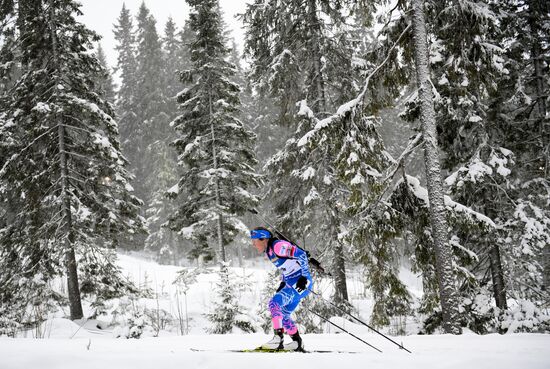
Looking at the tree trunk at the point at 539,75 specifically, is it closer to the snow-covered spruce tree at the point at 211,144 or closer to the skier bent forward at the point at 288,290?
the skier bent forward at the point at 288,290

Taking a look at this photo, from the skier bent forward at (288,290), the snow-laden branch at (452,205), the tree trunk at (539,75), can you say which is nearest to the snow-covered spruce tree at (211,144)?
the snow-laden branch at (452,205)

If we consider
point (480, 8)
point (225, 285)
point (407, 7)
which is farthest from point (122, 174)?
point (480, 8)

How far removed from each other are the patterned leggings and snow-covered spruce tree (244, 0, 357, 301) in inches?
274

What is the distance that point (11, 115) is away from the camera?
1282 centimetres

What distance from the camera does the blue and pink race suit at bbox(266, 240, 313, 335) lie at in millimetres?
5426

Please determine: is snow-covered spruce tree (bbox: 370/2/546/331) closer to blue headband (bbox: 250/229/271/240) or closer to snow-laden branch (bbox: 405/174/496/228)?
snow-laden branch (bbox: 405/174/496/228)

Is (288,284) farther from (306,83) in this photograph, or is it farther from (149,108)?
(149,108)

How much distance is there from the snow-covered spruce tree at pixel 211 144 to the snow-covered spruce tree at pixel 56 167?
275 cm

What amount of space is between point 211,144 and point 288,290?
10832 millimetres

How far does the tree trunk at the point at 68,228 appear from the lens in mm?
11875

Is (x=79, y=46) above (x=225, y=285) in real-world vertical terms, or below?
above

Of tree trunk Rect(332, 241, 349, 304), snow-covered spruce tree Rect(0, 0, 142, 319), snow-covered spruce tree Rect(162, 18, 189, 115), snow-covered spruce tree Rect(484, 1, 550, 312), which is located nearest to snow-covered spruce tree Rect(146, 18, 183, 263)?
snow-covered spruce tree Rect(162, 18, 189, 115)

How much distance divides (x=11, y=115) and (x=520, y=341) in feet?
53.7

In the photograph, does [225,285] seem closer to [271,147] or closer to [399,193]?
[399,193]
